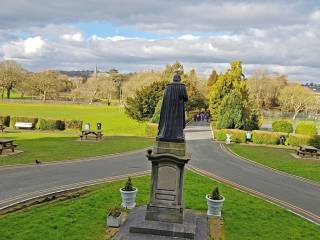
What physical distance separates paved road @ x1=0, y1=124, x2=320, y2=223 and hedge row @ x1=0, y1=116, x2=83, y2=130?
14.4 metres

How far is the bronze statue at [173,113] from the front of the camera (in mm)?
11312

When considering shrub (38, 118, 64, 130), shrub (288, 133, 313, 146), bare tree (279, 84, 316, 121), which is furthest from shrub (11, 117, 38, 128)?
bare tree (279, 84, 316, 121)

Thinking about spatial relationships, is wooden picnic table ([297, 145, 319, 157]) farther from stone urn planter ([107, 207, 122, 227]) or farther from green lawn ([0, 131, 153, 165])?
stone urn planter ([107, 207, 122, 227])

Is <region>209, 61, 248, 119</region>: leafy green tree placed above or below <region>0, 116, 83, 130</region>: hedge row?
above

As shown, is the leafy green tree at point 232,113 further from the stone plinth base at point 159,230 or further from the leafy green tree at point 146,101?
the stone plinth base at point 159,230

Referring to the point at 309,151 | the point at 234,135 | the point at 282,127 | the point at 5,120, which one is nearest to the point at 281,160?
the point at 309,151

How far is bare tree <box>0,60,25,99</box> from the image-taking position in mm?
97750

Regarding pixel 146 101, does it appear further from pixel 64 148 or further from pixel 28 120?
pixel 64 148

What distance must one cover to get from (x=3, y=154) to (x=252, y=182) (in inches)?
573

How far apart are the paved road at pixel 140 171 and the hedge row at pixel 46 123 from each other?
47.4 feet

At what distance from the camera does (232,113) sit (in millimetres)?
36719

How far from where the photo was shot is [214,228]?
11883 mm

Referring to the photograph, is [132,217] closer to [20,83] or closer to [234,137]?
[234,137]

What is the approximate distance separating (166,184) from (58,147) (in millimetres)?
16823
